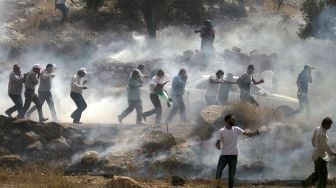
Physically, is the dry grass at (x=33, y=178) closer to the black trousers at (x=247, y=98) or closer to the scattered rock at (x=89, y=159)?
the scattered rock at (x=89, y=159)

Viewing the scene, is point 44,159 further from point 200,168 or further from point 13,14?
point 13,14

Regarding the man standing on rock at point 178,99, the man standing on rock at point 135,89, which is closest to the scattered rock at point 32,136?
the man standing on rock at point 135,89

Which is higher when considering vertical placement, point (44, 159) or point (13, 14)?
point (13, 14)

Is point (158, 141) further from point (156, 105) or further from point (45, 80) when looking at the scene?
point (45, 80)

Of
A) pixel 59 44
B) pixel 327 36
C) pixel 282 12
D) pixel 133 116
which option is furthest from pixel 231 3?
pixel 133 116

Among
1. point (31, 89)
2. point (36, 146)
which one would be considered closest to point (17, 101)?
point (31, 89)

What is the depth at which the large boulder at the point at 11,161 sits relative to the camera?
13.4m

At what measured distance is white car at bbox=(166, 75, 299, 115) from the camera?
1722 cm

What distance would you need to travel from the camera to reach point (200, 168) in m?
13.6

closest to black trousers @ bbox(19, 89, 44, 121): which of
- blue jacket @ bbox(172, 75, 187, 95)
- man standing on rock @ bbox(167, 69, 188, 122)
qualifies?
man standing on rock @ bbox(167, 69, 188, 122)

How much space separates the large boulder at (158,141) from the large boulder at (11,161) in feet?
8.88

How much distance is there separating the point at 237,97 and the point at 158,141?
3568 mm

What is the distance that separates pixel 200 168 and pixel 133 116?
526 cm

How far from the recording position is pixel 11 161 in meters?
13.5
